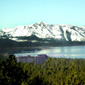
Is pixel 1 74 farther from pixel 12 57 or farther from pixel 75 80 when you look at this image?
pixel 75 80

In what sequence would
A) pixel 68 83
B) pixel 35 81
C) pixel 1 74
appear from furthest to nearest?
pixel 68 83 < pixel 35 81 < pixel 1 74

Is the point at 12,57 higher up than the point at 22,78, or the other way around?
the point at 12,57

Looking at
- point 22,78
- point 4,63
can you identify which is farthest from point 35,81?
point 4,63

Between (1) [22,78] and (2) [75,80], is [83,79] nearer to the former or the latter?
(2) [75,80]

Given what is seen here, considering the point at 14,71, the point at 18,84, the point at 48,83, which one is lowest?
the point at 48,83

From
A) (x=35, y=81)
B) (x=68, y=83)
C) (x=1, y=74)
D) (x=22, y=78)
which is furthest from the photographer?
(x=68, y=83)

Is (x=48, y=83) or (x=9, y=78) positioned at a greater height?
(x=9, y=78)

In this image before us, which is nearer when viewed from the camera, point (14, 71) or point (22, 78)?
point (14, 71)

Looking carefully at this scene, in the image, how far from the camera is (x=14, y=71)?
63.3 meters

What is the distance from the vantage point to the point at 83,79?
104 metres

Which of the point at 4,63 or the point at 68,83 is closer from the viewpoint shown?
the point at 4,63

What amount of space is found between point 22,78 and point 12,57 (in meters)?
8.42

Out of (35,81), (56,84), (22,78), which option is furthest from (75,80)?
(22,78)

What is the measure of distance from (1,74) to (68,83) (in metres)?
46.2
